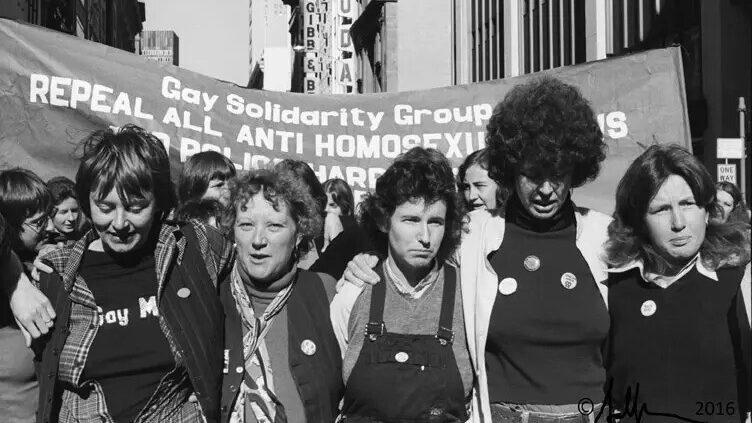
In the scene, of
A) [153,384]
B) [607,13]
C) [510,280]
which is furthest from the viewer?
[607,13]

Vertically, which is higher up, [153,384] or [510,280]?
[510,280]

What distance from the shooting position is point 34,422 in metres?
4.37

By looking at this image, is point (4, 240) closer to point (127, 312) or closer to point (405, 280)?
point (127, 312)

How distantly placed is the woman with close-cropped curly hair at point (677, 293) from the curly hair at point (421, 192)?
25.2 inches

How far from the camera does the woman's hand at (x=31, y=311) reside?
3.99 metres

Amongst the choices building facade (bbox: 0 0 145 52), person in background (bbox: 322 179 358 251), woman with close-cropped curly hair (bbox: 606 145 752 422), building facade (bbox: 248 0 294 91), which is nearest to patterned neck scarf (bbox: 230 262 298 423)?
woman with close-cropped curly hair (bbox: 606 145 752 422)

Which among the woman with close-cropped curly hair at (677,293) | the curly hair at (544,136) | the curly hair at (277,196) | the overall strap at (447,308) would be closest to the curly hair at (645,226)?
the woman with close-cropped curly hair at (677,293)

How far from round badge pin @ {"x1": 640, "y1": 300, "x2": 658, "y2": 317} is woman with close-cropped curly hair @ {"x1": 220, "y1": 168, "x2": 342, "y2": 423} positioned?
3.93 ft

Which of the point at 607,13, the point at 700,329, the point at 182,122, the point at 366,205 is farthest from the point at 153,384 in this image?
the point at 607,13

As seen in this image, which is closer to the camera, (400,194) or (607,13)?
(400,194)

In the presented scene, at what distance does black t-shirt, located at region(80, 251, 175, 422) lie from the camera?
3947 millimetres

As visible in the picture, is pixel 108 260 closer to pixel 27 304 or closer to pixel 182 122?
pixel 27 304

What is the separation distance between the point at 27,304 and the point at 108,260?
13.1 inches

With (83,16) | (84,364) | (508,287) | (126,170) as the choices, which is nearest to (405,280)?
(508,287)
